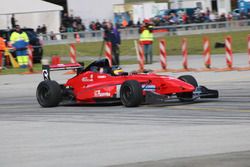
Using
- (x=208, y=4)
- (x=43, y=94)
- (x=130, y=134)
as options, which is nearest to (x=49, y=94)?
(x=43, y=94)

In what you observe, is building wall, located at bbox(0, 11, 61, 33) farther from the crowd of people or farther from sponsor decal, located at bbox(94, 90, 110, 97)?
sponsor decal, located at bbox(94, 90, 110, 97)

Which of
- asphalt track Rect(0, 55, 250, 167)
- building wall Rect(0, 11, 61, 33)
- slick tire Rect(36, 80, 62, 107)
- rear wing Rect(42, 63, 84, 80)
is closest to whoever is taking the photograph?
asphalt track Rect(0, 55, 250, 167)

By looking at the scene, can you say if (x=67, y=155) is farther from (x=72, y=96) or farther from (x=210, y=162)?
(x=72, y=96)

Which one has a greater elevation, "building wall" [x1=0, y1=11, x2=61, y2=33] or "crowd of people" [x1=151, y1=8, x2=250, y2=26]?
"building wall" [x1=0, y1=11, x2=61, y2=33]

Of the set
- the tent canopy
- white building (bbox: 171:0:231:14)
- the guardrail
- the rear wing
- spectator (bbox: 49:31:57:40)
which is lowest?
the guardrail

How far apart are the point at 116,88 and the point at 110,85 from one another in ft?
0.61

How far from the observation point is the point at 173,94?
565 inches

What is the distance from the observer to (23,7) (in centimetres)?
4206

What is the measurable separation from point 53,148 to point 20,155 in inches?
22.0

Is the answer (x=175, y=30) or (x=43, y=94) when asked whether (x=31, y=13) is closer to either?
(x=175, y=30)

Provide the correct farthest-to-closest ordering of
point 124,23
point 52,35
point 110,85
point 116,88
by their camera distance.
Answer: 1. point 124,23
2. point 52,35
3. point 110,85
4. point 116,88

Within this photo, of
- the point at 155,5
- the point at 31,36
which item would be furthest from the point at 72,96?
the point at 155,5

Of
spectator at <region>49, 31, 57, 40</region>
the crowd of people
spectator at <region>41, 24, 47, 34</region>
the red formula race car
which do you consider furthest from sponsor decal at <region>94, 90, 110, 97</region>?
the crowd of people

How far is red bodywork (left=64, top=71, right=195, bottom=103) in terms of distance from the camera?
14250mm
